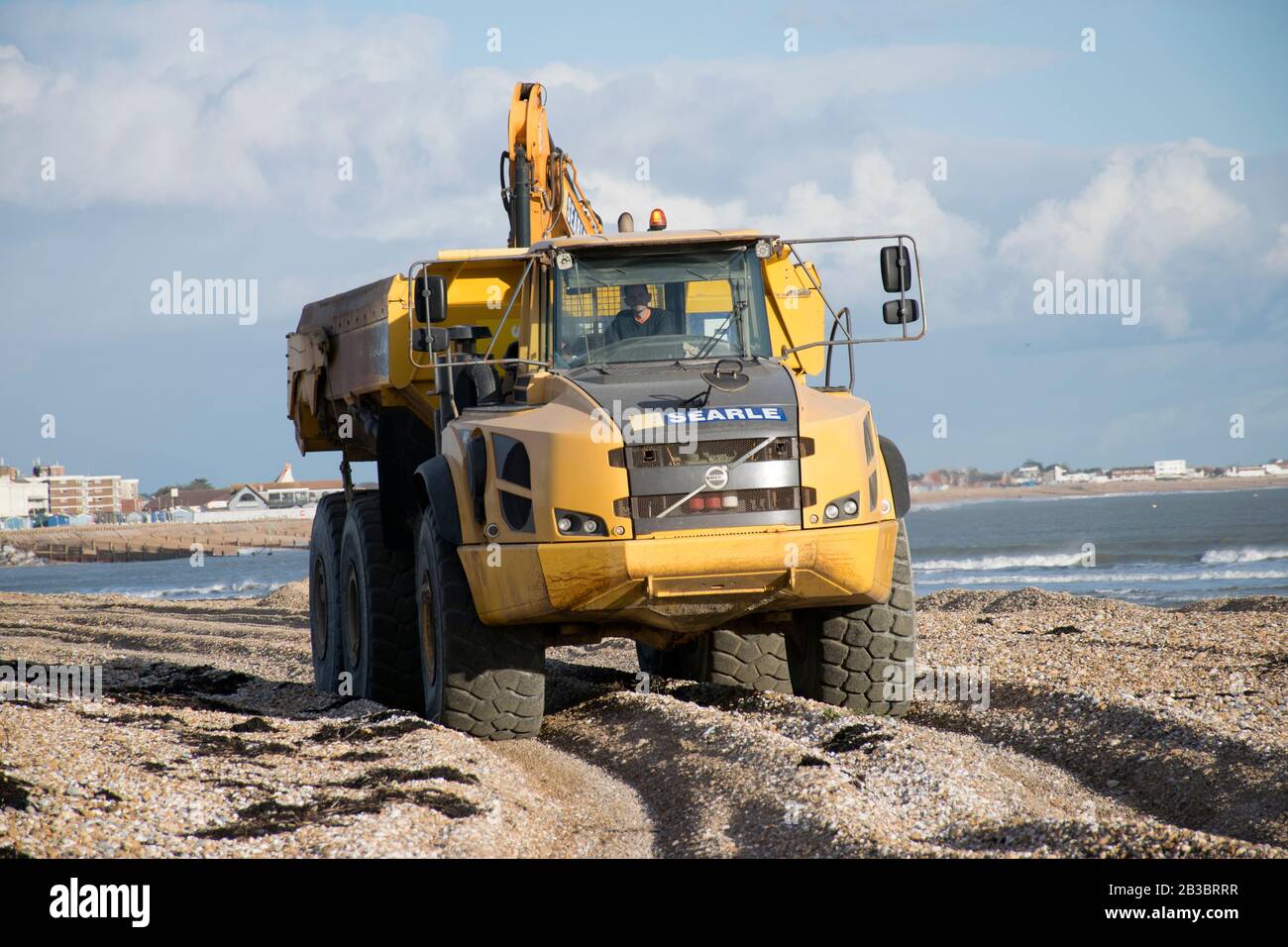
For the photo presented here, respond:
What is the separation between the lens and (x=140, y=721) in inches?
370

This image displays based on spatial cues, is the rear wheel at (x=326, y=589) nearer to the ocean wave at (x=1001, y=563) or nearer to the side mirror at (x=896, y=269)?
the side mirror at (x=896, y=269)

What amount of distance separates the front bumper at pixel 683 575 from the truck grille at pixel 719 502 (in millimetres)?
132

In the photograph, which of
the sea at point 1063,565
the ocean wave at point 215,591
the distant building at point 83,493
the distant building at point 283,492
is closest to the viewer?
the sea at point 1063,565

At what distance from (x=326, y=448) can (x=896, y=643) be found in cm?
657

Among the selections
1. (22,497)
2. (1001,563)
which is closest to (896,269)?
(1001,563)

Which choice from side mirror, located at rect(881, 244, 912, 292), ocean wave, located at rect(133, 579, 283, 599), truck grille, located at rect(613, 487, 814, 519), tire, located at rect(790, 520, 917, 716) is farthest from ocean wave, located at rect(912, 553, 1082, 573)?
truck grille, located at rect(613, 487, 814, 519)

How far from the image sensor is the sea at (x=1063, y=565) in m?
35.9

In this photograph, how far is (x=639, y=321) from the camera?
909 cm

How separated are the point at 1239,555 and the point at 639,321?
41.9m

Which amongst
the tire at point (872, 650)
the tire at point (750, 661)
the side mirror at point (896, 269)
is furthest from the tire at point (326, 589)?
the side mirror at point (896, 269)

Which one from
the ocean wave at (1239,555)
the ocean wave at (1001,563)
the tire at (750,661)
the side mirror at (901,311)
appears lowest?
the ocean wave at (1001,563)

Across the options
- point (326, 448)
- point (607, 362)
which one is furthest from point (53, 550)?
point (607, 362)
